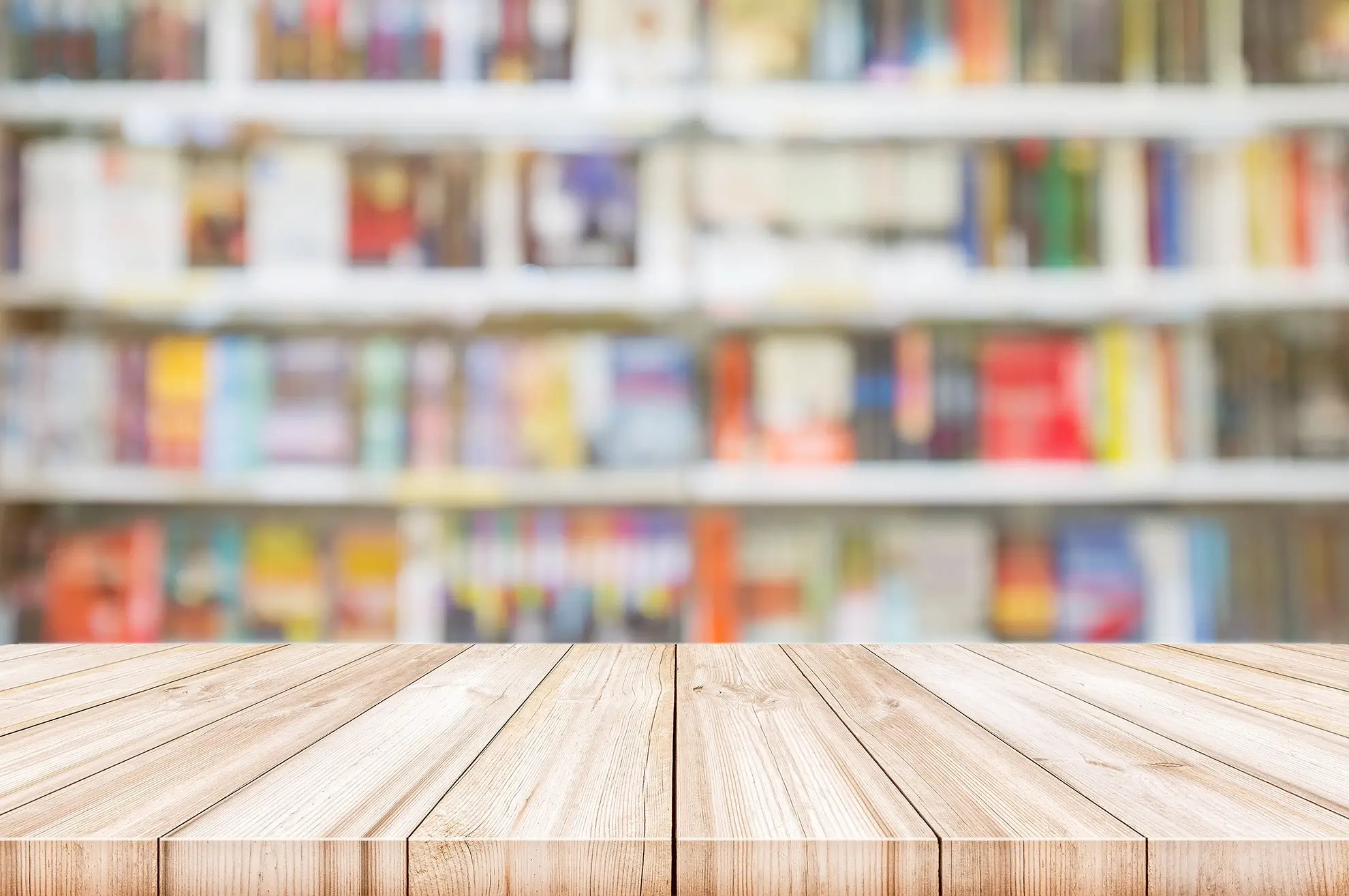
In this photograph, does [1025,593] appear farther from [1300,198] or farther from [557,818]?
[557,818]

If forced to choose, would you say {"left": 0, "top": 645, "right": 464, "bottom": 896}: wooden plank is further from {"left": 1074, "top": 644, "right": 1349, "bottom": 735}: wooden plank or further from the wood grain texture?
{"left": 1074, "top": 644, "right": 1349, "bottom": 735}: wooden plank

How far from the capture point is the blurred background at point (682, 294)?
69.9 inches

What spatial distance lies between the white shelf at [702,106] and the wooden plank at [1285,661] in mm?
1293

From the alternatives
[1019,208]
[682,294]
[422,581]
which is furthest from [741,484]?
[1019,208]

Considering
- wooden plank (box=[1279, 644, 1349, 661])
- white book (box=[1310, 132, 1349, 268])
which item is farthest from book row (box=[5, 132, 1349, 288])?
wooden plank (box=[1279, 644, 1349, 661])

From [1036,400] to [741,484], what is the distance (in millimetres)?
632

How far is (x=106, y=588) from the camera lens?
183 centimetres

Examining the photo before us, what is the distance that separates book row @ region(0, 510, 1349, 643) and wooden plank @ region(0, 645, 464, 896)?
1241mm

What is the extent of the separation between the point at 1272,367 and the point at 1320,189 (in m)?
0.38

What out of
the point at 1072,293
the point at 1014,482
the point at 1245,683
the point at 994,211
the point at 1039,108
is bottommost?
the point at 1245,683

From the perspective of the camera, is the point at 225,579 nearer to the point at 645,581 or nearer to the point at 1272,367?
the point at 645,581

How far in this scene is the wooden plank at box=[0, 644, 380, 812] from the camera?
1.51 ft

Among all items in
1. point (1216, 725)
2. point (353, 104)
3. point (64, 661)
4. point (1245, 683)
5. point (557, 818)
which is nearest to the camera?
point (557, 818)

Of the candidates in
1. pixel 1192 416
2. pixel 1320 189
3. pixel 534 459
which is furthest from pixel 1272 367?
pixel 534 459
